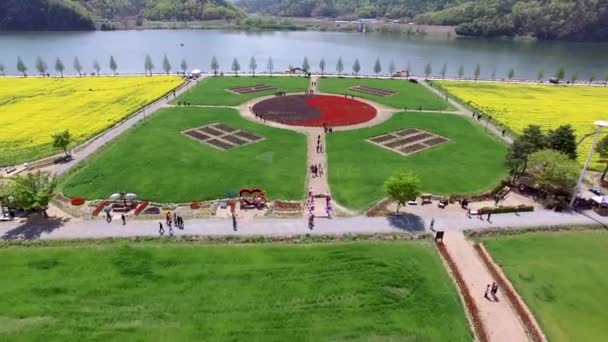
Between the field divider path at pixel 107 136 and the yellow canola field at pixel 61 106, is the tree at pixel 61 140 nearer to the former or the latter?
the field divider path at pixel 107 136

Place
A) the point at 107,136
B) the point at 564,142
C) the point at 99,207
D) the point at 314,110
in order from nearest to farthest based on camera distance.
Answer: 1. the point at 99,207
2. the point at 564,142
3. the point at 107,136
4. the point at 314,110

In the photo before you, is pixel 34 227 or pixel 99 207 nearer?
pixel 34 227

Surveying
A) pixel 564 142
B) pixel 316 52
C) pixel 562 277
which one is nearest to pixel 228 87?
pixel 564 142

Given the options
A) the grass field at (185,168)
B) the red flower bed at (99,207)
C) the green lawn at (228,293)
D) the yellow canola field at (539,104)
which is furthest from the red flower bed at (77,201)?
the yellow canola field at (539,104)

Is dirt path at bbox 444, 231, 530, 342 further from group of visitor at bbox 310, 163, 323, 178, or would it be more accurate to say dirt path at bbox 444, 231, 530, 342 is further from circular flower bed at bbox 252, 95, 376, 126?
circular flower bed at bbox 252, 95, 376, 126

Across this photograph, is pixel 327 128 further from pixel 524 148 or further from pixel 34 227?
pixel 34 227

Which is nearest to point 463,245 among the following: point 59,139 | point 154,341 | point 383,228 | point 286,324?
point 383,228

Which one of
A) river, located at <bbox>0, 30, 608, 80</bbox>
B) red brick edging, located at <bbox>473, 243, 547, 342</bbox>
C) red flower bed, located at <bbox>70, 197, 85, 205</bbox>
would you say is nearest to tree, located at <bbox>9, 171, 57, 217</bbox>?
red flower bed, located at <bbox>70, 197, 85, 205</bbox>
